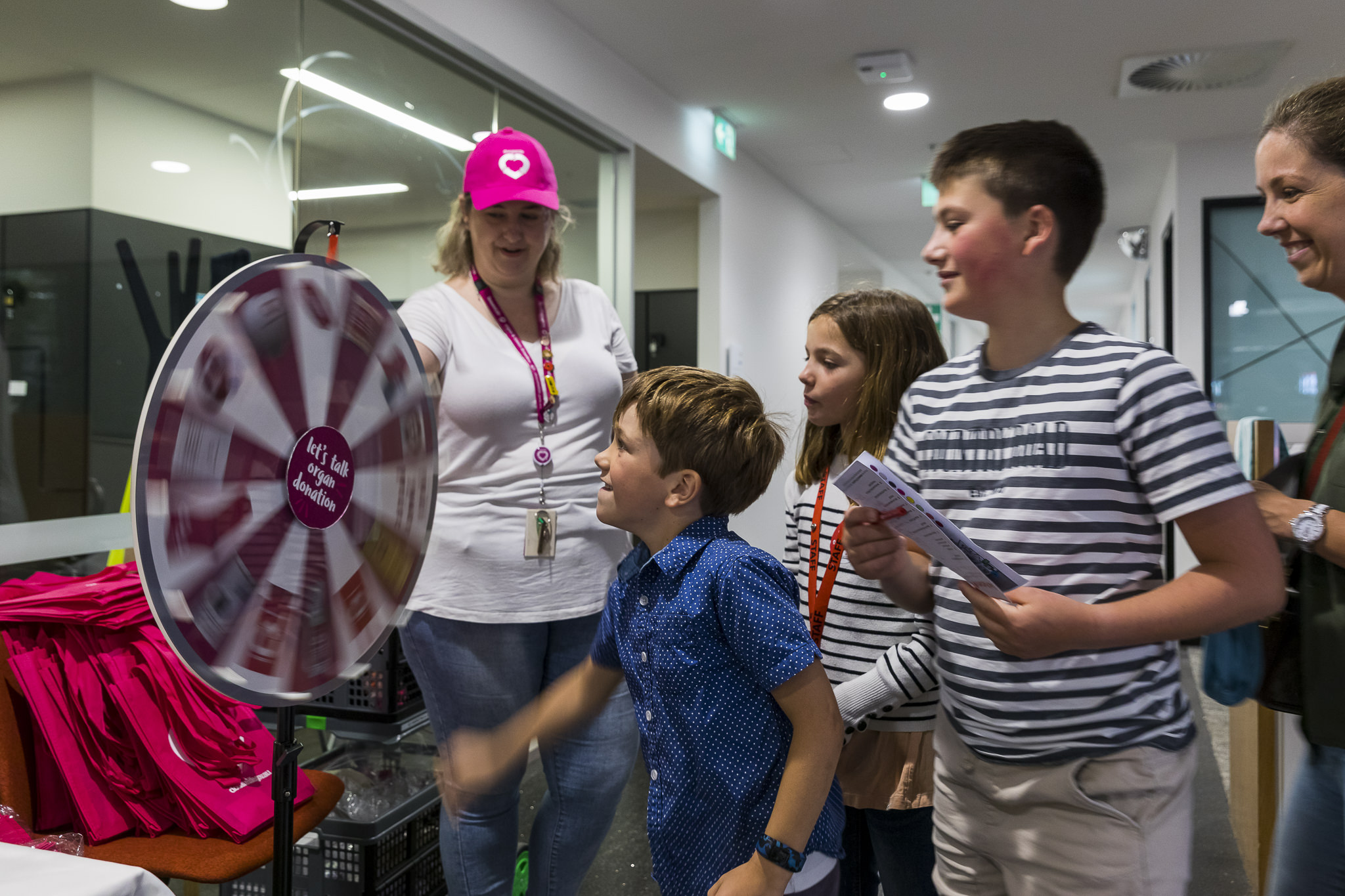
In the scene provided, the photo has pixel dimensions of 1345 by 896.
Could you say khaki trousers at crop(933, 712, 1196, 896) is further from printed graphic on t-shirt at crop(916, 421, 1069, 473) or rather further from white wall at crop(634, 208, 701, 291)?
white wall at crop(634, 208, 701, 291)

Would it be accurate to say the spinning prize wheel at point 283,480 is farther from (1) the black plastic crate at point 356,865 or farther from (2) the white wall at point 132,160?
(2) the white wall at point 132,160

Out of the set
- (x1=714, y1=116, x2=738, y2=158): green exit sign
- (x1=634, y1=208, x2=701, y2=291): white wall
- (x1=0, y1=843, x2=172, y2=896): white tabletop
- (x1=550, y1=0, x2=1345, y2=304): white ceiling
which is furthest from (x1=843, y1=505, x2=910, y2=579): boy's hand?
(x1=634, y1=208, x2=701, y2=291): white wall

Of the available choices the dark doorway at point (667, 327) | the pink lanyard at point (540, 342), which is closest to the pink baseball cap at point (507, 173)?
the pink lanyard at point (540, 342)

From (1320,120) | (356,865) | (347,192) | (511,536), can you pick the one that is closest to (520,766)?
(511,536)

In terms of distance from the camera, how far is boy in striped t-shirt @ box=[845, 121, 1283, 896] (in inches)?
35.7

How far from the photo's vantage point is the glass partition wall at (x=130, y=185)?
6.10ft

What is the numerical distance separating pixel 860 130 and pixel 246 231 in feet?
13.6

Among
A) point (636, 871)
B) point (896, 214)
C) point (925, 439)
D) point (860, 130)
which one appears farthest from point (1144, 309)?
point (925, 439)

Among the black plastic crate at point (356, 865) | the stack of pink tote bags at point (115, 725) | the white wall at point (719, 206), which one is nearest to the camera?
the stack of pink tote bags at point (115, 725)

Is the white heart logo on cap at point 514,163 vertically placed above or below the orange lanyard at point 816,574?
above

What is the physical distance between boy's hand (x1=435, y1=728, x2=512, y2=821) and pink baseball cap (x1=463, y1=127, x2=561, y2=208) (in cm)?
95

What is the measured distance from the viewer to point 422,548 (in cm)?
122

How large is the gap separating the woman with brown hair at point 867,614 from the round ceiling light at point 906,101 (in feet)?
12.4

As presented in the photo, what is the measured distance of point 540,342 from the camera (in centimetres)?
178
